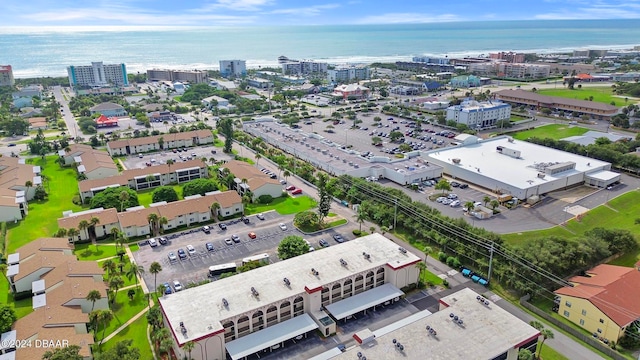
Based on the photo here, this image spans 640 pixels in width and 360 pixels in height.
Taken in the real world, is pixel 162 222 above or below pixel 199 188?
below

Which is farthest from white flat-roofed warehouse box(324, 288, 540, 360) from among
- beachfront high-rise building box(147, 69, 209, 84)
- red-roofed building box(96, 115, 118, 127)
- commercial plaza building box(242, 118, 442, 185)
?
beachfront high-rise building box(147, 69, 209, 84)

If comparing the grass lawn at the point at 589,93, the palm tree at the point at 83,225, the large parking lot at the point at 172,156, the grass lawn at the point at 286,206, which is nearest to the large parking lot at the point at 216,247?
the grass lawn at the point at 286,206

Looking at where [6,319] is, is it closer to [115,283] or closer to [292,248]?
[115,283]

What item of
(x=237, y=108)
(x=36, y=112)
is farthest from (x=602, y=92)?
(x=36, y=112)

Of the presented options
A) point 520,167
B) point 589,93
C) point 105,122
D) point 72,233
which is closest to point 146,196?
point 72,233

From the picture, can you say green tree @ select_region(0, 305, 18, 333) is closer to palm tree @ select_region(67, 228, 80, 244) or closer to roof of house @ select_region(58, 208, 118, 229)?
palm tree @ select_region(67, 228, 80, 244)

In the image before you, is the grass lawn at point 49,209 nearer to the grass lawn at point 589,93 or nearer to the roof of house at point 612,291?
the roof of house at point 612,291
